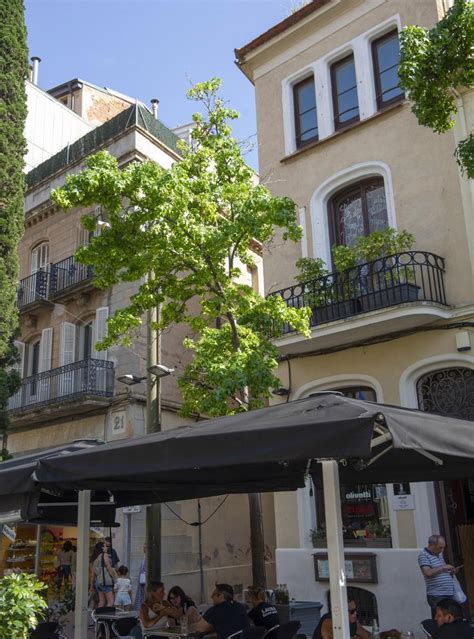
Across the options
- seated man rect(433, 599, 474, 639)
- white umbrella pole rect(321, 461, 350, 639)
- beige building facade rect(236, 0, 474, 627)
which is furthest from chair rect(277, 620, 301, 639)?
beige building facade rect(236, 0, 474, 627)

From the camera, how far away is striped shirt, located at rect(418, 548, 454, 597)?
353 inches

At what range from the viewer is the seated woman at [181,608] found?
27.4ft

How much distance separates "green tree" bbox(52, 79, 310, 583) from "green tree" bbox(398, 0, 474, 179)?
Result: 3.21m

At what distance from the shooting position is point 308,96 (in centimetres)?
1619

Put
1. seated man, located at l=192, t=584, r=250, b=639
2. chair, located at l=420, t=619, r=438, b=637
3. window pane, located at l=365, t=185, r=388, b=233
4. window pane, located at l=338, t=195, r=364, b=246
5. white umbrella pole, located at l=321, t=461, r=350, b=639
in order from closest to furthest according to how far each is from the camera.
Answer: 1. white umbrella pole, located at l=321, t=461, r=350, b=639
2. chair, located at l=420, t=619, r=438, b=637
3. seated man, located at l=192, t=584, r=250, b=639
4. window pane, located at l=365, t=185, r=388, b=233
5. window pane, located at l=338, t=195, r=364, b=246

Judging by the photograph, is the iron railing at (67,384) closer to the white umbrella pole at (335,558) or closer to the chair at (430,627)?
the chair at (430,627)

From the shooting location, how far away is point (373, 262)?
41.4 feet

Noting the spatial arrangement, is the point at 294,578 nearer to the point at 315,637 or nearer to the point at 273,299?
the point at 273,299

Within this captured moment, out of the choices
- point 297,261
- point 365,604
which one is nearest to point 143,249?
point 297,261

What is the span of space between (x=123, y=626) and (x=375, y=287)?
7.34 meters

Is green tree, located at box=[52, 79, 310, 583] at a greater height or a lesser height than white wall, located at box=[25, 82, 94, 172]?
lesser

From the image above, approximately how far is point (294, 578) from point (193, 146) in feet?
28.3

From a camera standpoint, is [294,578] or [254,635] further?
[294,578]

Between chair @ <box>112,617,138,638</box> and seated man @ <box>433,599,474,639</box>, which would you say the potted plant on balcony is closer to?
seated man @ <box>433,599,474,639</box>
